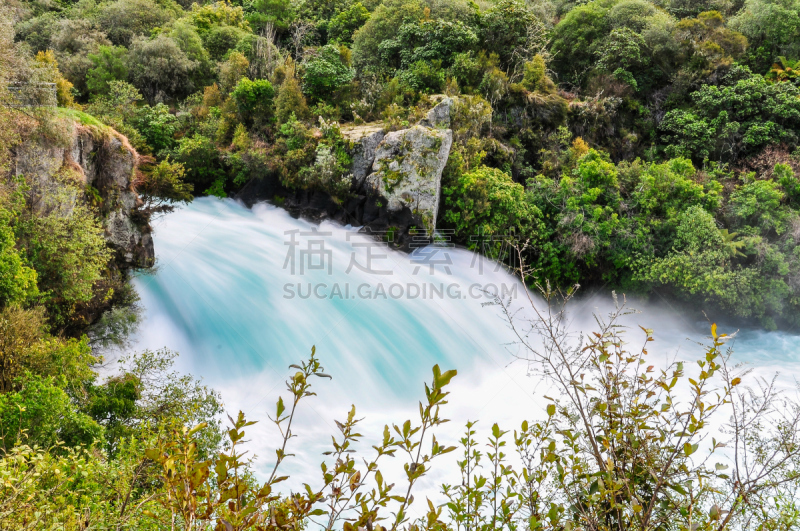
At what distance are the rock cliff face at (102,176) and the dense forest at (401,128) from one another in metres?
Answer: 0.04

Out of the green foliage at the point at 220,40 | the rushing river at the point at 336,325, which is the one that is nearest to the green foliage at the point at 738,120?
the rushing river at the point at 336,325

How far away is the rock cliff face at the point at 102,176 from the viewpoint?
713 centimetres

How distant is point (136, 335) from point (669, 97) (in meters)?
17.3

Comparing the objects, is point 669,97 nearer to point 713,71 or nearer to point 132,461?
point 713,71

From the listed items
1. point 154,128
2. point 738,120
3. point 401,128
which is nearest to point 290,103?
point 401,128

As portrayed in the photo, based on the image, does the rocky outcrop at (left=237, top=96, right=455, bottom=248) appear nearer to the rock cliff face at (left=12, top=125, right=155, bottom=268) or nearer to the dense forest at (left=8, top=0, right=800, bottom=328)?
the dense forest at (left=8, top=0, right=800, bottom=328)

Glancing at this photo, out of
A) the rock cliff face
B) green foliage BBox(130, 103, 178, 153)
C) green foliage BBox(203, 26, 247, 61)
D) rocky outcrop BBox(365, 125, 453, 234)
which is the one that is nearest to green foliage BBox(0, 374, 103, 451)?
the rock cliff face

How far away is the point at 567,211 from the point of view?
38.5 feet

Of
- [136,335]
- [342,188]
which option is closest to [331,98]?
[342,188]

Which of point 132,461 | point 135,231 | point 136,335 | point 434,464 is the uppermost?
point 135,231

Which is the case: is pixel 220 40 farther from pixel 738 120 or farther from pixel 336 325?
pixel 738 120

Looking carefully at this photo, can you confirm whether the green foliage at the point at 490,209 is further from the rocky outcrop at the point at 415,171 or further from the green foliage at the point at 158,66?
the green foliage at the point at 158,66

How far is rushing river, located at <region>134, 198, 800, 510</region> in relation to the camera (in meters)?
8.14

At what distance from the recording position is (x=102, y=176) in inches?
349
